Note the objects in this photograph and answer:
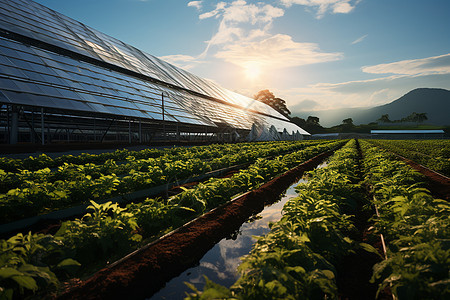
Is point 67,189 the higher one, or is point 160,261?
point 67,189

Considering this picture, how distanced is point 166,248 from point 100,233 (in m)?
1.02

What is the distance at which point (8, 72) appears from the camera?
14.2 metres

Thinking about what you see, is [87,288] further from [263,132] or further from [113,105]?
[263,132]

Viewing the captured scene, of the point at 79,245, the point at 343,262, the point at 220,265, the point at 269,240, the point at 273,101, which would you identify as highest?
the point at 273,101

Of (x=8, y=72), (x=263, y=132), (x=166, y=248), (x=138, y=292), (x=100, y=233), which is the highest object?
(x=8, y=72)

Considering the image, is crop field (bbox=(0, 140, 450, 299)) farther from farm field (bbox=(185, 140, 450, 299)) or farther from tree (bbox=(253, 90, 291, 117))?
tree (bbox=(253, 90, 291, 117))

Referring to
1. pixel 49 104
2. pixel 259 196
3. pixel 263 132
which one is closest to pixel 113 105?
pixel 49 104

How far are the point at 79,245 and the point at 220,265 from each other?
2.09m

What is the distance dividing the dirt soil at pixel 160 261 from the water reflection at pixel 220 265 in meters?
0.12

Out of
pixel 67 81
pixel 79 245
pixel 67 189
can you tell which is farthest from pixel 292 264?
pixel 67 81

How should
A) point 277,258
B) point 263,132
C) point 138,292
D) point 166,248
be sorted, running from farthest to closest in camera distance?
point 263,132 → point 166,248 → point 138,292 → point 277,258

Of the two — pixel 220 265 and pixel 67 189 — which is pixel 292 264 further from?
pixel 67 189

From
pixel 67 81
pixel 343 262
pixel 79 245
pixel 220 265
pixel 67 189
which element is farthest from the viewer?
pixel 67 81

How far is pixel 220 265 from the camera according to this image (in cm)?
367
